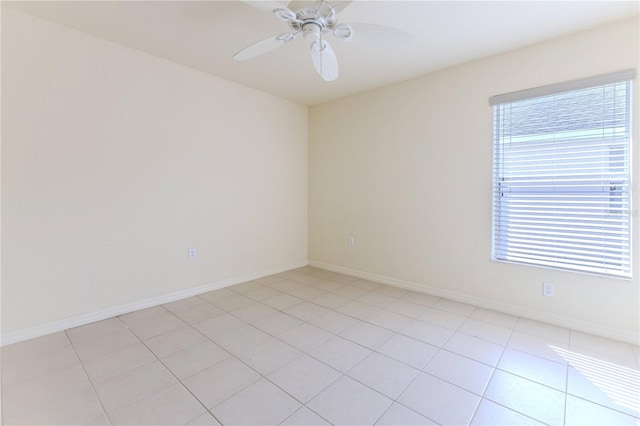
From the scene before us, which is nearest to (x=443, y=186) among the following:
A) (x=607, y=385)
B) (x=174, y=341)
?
(x=607, y=385)

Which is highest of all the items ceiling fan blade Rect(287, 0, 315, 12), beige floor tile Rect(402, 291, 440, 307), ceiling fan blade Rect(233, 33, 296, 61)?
ceiling fan blade Rect(287, 0, 315, 12)

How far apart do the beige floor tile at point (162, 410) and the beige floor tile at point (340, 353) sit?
0.78 m

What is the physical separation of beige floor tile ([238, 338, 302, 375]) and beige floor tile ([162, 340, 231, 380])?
6.1 inches

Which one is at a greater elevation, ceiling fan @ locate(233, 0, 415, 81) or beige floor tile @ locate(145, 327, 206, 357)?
ceiling fan @ locate(233, 0, 415, 81)

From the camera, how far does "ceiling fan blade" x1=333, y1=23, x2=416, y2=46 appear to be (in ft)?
5.39

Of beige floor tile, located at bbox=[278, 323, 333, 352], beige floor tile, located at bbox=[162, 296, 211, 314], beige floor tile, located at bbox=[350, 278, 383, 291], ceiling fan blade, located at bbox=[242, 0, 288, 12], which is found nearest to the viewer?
ceiling fan blade, located at bbox=[242, 0, 288, 12]

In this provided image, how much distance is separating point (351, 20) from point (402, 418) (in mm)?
2548

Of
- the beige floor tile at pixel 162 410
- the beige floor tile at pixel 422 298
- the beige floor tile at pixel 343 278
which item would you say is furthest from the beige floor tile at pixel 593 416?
the beige floor tile at pixel 343 278

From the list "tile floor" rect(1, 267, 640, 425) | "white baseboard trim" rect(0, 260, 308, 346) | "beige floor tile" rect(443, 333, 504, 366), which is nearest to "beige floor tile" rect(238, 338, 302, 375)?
"tile floor" rect(1, 267, 640, 425)

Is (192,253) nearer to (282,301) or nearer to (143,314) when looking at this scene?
(143,314)

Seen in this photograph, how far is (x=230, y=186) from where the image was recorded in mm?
3320

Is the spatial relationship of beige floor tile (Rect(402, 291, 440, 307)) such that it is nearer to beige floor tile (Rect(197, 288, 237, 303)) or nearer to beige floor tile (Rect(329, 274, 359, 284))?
beige floor tile (Rect(329, 274, 359, 284))

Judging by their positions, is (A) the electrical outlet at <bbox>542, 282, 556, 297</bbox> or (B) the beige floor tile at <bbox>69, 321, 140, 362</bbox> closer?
(B) the beige floor tile at <bbox>69, 321, 140, 362</bbox>

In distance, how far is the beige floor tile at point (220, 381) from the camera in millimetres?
1532
